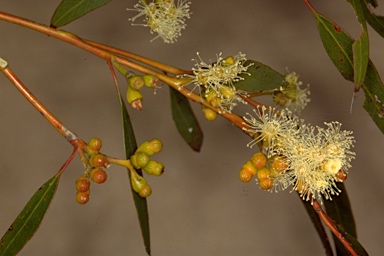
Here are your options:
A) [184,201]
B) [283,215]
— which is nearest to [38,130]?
[184,201]

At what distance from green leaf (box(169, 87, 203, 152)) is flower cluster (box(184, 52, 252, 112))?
0.21m

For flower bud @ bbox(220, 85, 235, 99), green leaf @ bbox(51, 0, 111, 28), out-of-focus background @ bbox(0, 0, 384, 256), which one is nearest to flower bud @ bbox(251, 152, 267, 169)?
flower bud @ bbox(220, 85, 235, 99)

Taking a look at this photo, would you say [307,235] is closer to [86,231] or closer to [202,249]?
[202,249]

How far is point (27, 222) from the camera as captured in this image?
1.12 m

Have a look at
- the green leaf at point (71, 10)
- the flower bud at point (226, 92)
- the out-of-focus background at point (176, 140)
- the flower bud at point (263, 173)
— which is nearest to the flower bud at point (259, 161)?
the flower bud at point (263, 173)

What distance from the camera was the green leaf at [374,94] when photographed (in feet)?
3.54

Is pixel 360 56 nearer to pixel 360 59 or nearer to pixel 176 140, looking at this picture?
pixel 360 59

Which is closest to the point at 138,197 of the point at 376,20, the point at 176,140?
the point at 376,20

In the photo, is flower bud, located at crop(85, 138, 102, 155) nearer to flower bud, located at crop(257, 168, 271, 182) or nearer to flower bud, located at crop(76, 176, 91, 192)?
flower bud, located at crop(76, 176, 91, 192)

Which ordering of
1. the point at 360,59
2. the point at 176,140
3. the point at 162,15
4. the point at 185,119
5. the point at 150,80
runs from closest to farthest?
the point at 360,59, the point at 150,80, the point at 162,15, the point at 185,119, the point at 176,140

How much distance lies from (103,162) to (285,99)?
389mm

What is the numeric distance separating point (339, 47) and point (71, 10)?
1.47 ft

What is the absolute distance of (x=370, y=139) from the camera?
187 centimetres

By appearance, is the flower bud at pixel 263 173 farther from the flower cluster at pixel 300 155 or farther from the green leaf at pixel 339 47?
the green leaf at pixel 339 47
